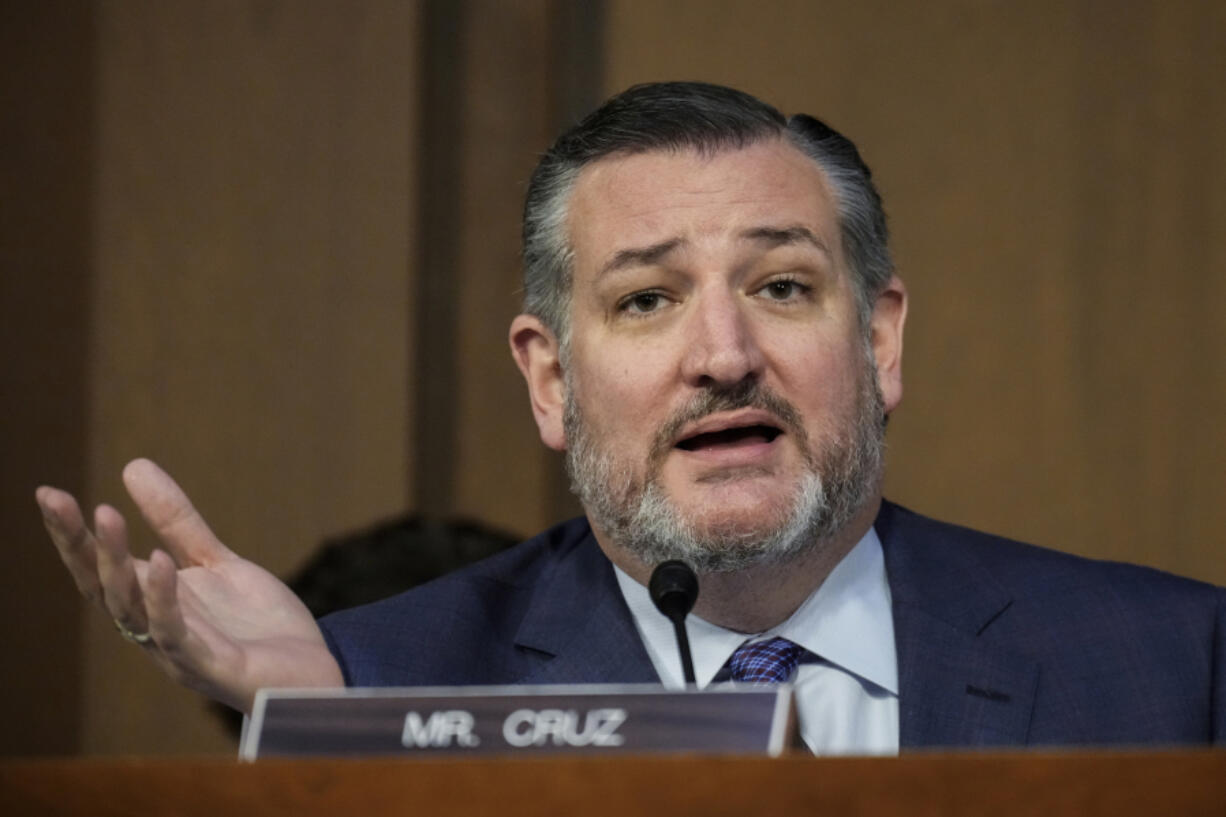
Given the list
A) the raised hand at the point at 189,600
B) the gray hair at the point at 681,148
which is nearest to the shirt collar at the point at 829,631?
the gray hair at the point at 681,148

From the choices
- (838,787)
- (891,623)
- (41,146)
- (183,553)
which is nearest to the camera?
(838,787)

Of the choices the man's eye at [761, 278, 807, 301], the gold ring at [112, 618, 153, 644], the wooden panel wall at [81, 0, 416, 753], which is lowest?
the gold ring at [112, 618, 153, 644]

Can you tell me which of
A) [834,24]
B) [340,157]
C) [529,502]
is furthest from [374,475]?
[834,24]

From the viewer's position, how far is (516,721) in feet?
4.29

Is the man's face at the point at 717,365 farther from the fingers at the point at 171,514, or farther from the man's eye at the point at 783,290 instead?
the fingers at the point at 171,514

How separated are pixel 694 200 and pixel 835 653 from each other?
1.97 feet

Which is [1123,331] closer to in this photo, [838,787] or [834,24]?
[834,24]

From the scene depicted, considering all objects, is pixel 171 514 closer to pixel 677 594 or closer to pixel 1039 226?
pixel 677 594

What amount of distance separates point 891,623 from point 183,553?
3.01ft

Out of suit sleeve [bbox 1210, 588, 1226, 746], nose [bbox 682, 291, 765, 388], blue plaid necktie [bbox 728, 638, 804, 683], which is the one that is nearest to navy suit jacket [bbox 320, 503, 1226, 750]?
suit sleeve [bbox 1210, 588, 1226, 746]

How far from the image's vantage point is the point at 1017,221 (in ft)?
12.3

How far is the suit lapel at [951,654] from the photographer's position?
2002mm

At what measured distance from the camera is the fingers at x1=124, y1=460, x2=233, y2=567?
1731 mm

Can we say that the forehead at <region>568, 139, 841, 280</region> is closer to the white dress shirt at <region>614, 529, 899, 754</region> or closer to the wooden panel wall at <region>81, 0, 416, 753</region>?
the white dress shirt at <region>614, 529, 899, 754</region>
